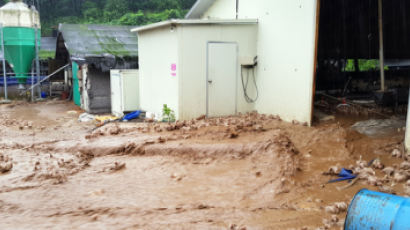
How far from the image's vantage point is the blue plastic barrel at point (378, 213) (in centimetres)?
346

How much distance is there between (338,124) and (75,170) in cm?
599

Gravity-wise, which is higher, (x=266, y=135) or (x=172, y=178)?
(x=266, y=135)

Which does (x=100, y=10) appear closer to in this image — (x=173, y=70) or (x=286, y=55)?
(x=173, y=70)

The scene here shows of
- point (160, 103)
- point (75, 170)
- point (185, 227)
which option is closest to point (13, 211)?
point (75, 170)

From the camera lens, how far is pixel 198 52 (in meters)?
10.3

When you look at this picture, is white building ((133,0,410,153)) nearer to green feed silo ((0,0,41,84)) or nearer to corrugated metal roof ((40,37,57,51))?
green feed silo ((0,0,41,84))

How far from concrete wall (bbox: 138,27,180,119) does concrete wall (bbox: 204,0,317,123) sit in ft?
8.41

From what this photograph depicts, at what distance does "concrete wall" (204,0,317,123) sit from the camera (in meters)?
8.74

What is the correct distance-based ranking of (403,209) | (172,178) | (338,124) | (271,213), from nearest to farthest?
(403,209) < (271,213) < (172,178) < (338,124)

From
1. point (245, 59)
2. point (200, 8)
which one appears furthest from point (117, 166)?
point (200, 8)

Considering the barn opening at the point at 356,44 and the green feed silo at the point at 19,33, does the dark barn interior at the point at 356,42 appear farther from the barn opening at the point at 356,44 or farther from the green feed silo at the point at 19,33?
the green feed silo at the point at 19,33

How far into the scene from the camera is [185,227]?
177 inches

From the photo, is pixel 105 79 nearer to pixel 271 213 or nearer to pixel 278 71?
pixel 278 71

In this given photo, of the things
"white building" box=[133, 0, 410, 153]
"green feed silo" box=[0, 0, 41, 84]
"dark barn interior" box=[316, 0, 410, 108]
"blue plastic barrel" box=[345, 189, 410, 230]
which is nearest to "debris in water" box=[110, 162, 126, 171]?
"white building" box=[133, 0, 410, 153]
